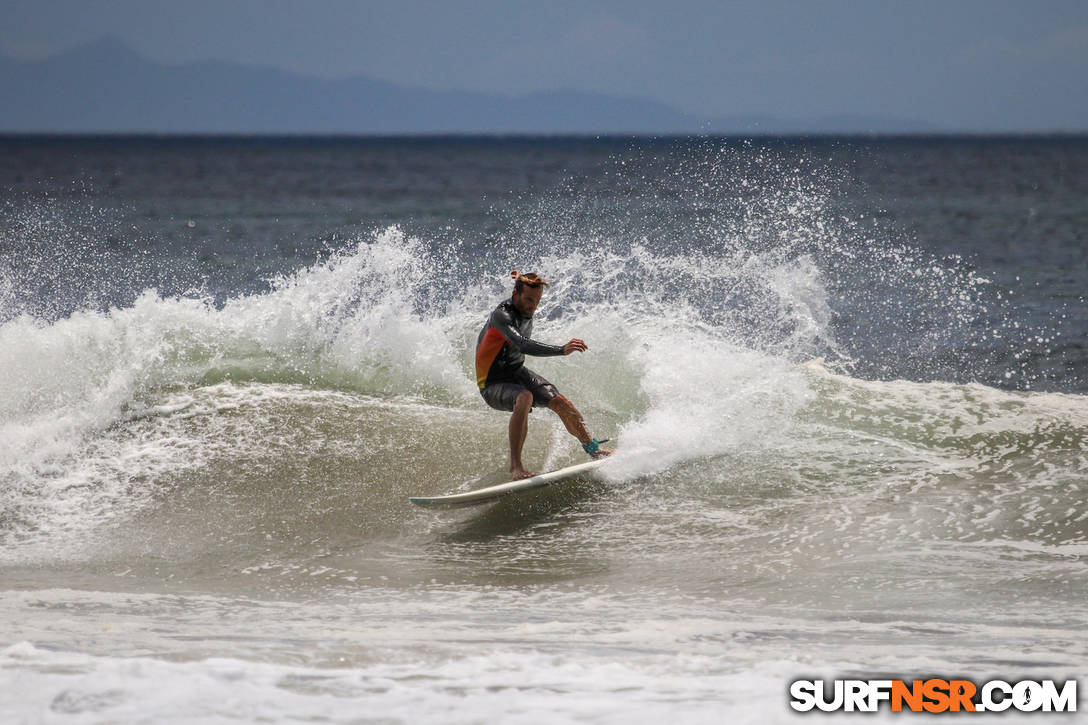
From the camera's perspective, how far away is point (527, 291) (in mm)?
7047

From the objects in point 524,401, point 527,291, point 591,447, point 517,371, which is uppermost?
point 527,291

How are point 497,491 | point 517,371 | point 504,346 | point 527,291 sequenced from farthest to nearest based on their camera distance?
point 517,371, point 504,346, point 527,291, point 497,491

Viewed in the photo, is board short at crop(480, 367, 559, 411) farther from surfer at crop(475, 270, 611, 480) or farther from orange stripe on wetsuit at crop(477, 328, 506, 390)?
orange stripe on wetsuit at crop(477, 328, 506, 390)

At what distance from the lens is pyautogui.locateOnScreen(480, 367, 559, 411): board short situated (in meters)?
7.14

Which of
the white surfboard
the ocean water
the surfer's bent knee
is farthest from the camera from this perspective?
the surfer's bent knee

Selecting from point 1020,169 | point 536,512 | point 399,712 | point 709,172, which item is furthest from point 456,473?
point 1020,169

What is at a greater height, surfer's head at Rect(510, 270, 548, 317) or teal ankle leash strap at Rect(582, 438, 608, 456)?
surfer's head at Rect(510, 270, 548, 317)

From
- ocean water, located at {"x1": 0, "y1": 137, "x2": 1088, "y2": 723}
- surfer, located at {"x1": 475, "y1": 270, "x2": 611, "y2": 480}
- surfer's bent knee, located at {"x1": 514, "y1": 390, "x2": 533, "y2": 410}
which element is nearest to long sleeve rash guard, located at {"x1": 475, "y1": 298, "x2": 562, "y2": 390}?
surfer, located at {"x1": 475, "y1": 270, "x2": 611, "y2": 480}

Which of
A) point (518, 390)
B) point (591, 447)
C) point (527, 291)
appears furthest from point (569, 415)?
point (527, 291)

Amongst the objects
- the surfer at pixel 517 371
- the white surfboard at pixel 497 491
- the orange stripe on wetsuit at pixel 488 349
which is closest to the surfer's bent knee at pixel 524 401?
the surfer at pixel 517 371

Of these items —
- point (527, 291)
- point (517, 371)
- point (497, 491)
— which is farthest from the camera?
point (517, 371)

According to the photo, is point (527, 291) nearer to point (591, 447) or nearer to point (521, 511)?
point (591, 447)

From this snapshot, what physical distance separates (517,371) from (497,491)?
0.88m

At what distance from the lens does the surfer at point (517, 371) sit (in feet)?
23.1
